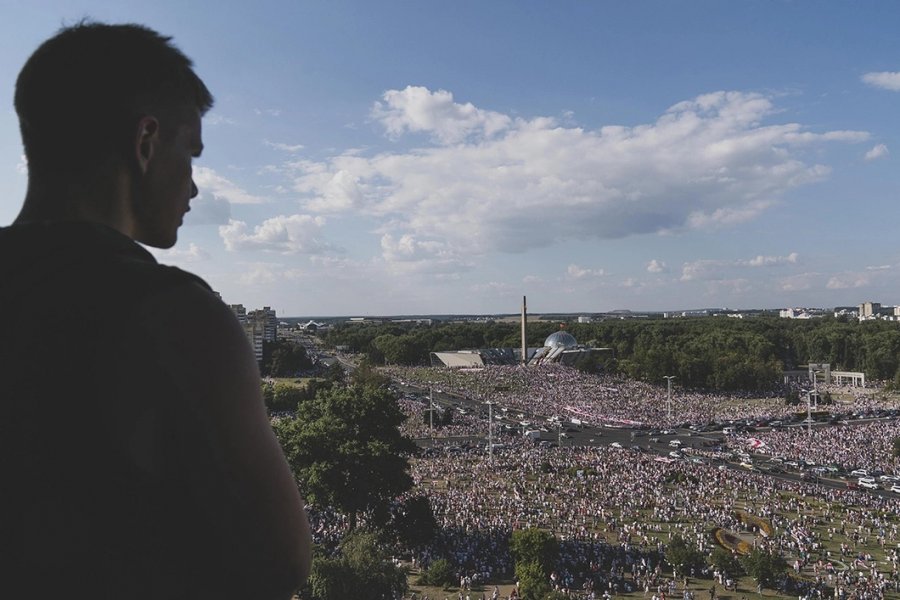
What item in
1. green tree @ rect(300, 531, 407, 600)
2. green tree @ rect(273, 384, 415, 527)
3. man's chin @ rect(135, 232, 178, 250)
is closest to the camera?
man's chin @ rect(135, 232, 178, 250)

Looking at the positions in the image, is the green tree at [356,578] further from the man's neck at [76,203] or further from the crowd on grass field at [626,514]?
the man's neck at [76,203]

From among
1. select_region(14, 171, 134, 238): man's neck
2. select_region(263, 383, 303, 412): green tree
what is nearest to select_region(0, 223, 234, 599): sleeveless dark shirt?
select_region(14, 171, 134, 238): man's neck

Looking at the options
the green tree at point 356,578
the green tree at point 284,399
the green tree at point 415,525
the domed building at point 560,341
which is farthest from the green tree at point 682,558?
the domed building at point 560,341

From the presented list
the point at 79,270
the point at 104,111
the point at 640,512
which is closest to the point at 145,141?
the point at 104,111

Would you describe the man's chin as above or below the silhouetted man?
above

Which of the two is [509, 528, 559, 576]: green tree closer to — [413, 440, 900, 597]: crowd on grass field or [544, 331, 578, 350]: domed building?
[413, 440, 900, 597]: crowd on grass field

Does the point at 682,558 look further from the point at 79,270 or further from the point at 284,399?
the point at 284,399

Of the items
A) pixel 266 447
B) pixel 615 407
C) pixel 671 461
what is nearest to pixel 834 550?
pixel 671 461
